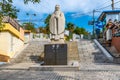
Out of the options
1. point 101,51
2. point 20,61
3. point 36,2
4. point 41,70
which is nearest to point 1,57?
point 20,61

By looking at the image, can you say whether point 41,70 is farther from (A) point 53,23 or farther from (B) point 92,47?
(B) point 92,47

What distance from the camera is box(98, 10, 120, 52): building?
18.3 metres

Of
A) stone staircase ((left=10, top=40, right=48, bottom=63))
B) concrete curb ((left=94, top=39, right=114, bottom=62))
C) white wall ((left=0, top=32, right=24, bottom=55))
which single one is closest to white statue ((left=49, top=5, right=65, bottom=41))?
stone staircase ((left=10, top=40, right=48, bottom=63))

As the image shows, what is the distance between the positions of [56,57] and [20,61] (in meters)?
4.60

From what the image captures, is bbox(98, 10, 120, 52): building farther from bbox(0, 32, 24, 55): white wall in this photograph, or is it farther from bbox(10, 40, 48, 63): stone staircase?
bbox(0, 32, 24, 55): white wall

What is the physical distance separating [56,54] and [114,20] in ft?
41.0

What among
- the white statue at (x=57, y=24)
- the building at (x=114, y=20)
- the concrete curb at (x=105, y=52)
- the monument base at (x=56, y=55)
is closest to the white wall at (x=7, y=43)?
the white statue at (x=57, y=24)

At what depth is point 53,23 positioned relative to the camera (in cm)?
1444

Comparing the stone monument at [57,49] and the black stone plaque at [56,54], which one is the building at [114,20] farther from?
the black stone plaque at [56,54]

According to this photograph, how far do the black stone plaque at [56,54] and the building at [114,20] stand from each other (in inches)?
236

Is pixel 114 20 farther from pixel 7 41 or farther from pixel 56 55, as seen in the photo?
pixel 56 55

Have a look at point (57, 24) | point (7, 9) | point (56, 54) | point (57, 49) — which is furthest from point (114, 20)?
point (7, 9)

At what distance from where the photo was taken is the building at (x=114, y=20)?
1828cm

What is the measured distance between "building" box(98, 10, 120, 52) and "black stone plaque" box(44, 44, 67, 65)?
598cm
